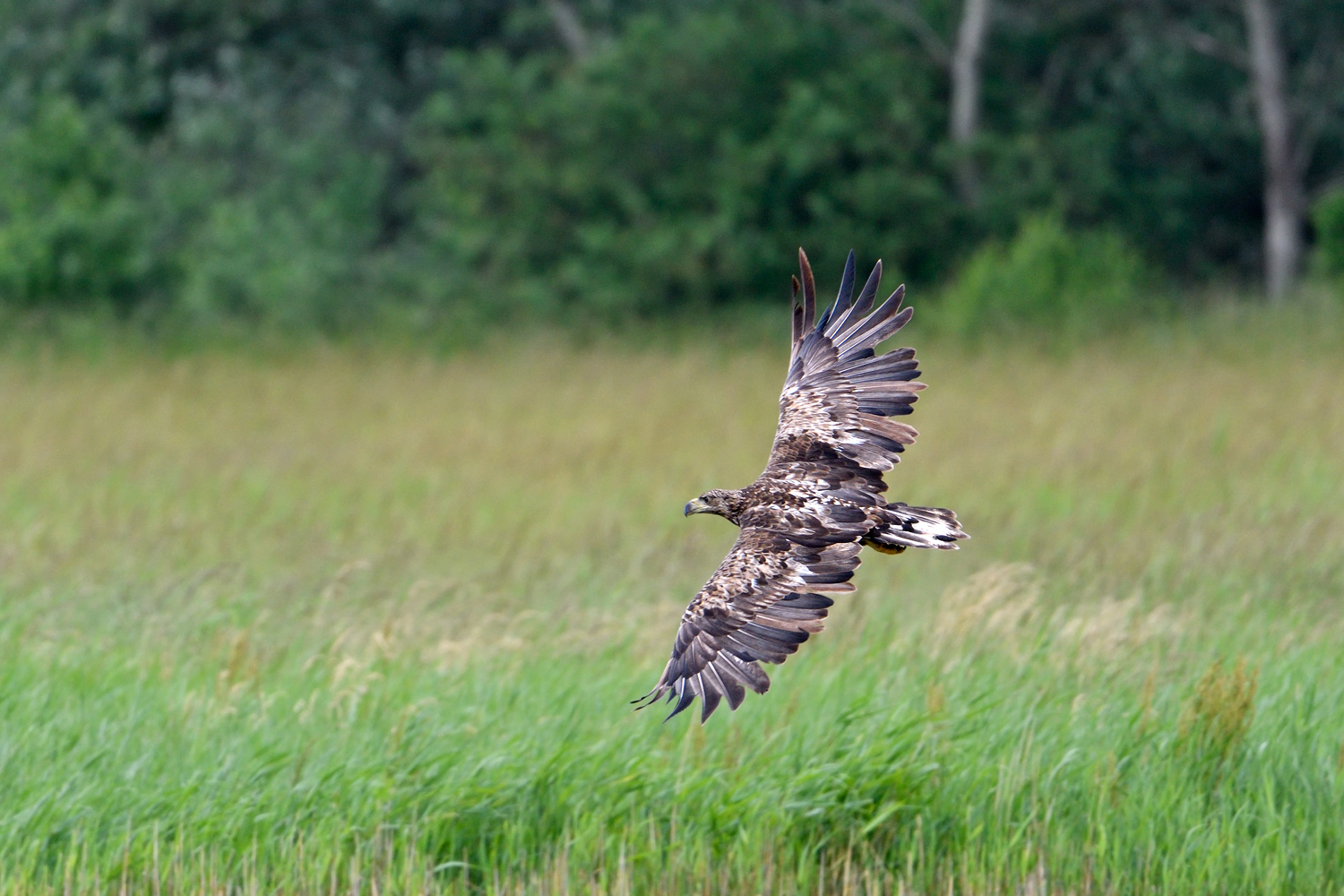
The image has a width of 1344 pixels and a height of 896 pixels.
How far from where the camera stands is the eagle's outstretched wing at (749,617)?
351cm

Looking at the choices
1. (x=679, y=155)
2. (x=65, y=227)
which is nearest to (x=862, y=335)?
(x=65, y=227)

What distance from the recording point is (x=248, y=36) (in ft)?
76.5

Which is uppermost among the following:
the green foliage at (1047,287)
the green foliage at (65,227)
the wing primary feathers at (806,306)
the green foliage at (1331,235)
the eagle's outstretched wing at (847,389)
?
the green foliage at (1331,235)

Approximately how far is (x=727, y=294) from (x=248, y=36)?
859 centimetres

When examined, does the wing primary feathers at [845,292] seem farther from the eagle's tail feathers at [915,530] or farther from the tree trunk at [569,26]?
the tree trunk at [569,26]

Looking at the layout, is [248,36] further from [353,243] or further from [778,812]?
[778,812]

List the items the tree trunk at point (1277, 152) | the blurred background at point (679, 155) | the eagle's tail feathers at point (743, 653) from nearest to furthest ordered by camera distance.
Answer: the eagle's tail feathers at point (743, 653) < the tree trunk at point (1277, 152) < the blurred background at point (679, 155)

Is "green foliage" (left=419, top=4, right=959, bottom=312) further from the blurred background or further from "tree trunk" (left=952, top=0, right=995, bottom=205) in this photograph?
"tree trunk" (left=952, top=0, right=995, bottom=205)

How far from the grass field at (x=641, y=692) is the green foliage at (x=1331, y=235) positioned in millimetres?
9326

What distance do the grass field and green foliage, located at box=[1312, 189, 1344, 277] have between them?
9326mm

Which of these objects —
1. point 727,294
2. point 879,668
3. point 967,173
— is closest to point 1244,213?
point 967,173

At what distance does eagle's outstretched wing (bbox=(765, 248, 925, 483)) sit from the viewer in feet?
14.2

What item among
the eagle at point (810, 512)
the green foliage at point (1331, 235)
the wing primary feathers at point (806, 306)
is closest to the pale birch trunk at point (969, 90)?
the green foliage at point (1331, 235)

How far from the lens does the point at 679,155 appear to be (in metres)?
20.3
